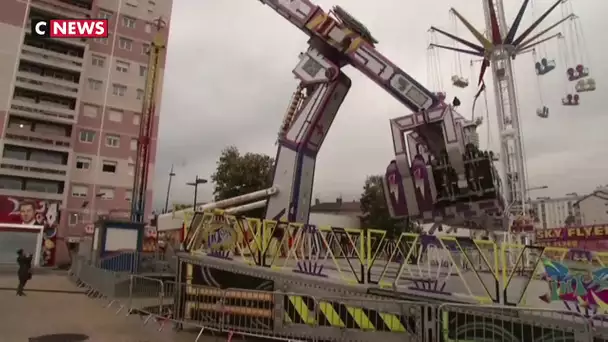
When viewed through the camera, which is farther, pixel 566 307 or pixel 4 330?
pixel 4 330

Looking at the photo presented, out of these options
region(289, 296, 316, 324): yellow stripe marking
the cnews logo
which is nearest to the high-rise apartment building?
the cnews logo

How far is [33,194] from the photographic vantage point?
3509 cm

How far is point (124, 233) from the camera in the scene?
21234 mm

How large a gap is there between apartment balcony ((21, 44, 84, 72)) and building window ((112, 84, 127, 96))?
122 inches

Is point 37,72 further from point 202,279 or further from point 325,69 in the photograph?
point 202,279

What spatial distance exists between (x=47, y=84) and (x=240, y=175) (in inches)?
736

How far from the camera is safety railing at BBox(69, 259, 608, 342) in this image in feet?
20.6

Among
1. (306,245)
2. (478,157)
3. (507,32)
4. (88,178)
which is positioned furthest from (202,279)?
(88,178)

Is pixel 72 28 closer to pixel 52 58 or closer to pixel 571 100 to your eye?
pixel 52 58

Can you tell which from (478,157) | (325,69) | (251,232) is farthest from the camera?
(325,69)

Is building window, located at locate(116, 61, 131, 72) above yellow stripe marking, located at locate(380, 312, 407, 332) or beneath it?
above

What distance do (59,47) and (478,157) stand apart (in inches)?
1473

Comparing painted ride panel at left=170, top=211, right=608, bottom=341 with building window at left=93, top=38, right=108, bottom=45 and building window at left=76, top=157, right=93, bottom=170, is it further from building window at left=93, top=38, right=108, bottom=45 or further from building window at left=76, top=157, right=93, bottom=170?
building window at left=93, top=38, right=108, bottom=45

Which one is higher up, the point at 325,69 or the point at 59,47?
the point at 59,47
